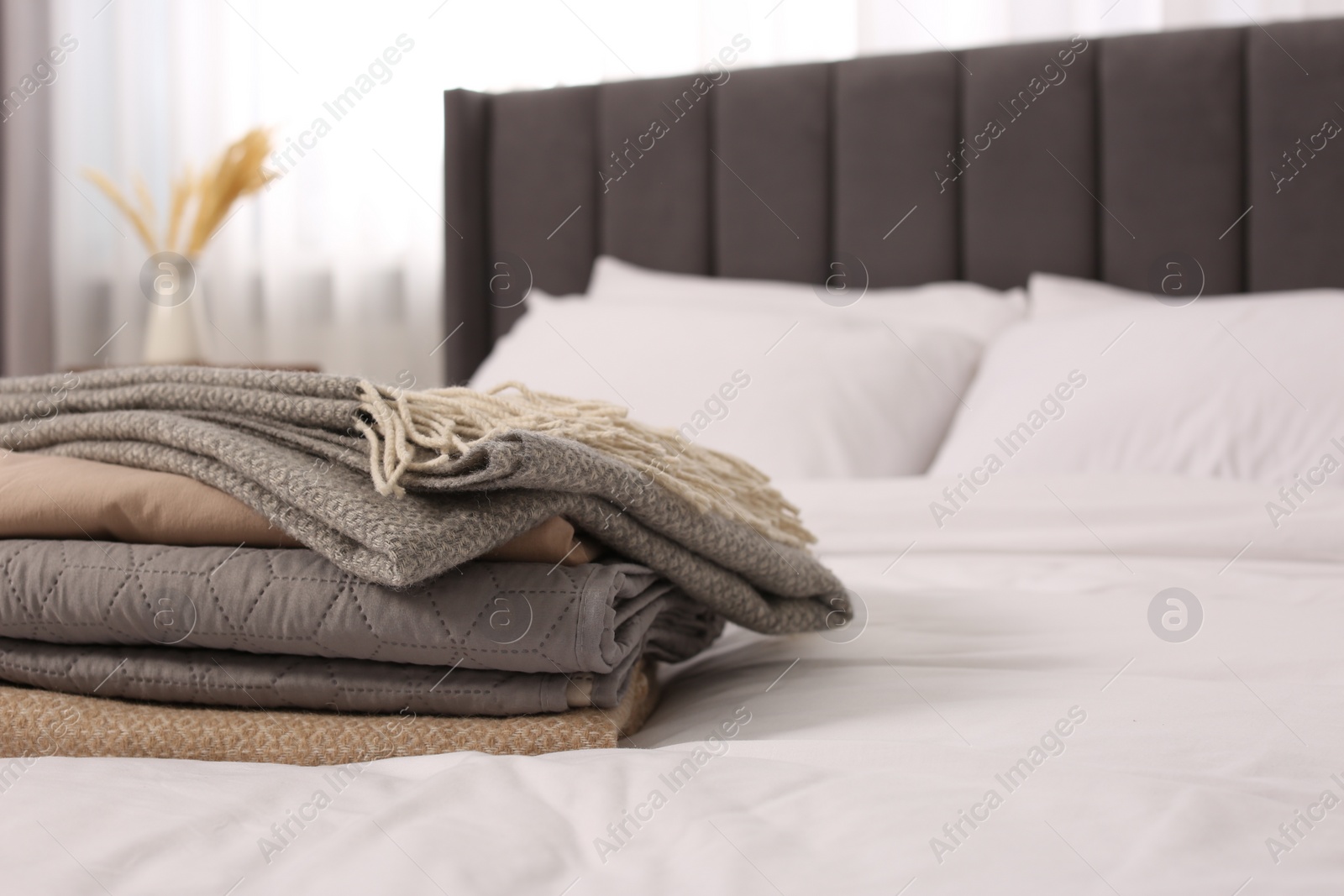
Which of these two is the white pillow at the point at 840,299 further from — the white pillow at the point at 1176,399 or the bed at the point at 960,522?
the white pillow at the point at 1176,399

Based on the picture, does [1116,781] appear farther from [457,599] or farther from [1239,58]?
[1239,58]

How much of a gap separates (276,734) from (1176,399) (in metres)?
1.11

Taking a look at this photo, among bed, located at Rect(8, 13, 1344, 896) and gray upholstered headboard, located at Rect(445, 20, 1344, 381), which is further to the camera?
gray upholstered headboard, located at Rect(445, 20, 1344, 381)

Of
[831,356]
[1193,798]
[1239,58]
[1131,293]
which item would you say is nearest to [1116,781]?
[1193,798]

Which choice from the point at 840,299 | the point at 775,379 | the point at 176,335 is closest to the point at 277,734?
the point at 775,379

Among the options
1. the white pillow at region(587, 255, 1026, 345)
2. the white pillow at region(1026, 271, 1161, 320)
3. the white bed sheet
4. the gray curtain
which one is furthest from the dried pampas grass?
the white bed sheet

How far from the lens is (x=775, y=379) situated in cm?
148

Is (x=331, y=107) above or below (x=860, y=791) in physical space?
above

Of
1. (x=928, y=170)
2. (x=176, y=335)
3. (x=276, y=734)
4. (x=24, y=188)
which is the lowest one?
(x=176, y=335)

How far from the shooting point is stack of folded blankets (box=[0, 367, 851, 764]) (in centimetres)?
54

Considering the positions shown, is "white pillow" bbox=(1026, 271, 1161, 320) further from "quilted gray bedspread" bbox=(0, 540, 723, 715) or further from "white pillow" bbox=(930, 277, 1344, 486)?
"quilted gray bedspread" bbox=(0, 540, 723, 715)

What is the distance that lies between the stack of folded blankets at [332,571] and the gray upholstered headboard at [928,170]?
1.41 meters

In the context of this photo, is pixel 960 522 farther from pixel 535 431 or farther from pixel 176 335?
pixel 176 335

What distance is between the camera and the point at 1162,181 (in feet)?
5.84
